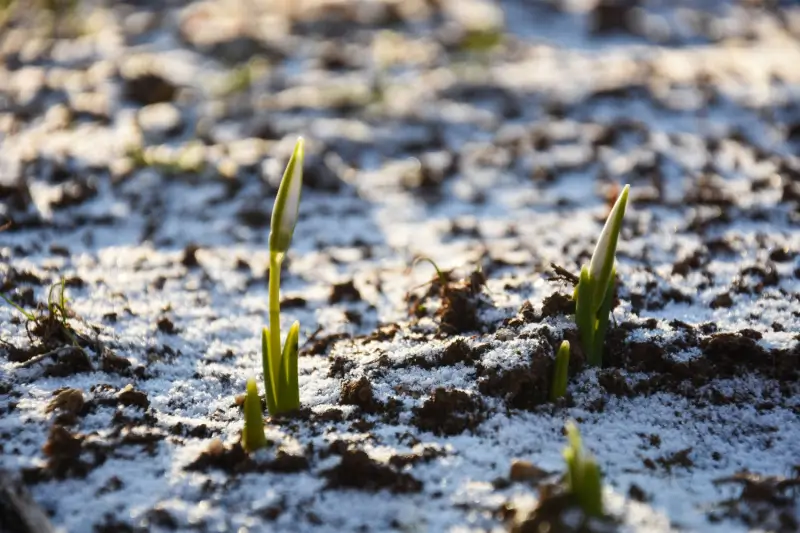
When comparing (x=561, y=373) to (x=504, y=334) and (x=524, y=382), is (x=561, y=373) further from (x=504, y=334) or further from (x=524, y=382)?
(x=504, y=334)

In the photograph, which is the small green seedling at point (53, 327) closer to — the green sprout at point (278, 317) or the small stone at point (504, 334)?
the green sprout at point (278, 317)

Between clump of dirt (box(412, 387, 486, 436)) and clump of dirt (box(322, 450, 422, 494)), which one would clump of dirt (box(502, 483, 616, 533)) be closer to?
clump of dirt (box(322, 450, 422, 494))

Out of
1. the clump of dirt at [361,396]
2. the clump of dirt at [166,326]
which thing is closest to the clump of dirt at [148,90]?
the clump of dirt at [166,326]

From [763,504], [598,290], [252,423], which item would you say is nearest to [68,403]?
[252,423]

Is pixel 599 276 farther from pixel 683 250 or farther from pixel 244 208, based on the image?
pixel 244 208

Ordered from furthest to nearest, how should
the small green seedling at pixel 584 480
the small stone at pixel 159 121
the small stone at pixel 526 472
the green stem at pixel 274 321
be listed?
1. the small stone at pixel 159 121
2. the green stem at pixel 274 321
3. the small stone at pixel 526 472
4. the small green seedling at pixel 584 480

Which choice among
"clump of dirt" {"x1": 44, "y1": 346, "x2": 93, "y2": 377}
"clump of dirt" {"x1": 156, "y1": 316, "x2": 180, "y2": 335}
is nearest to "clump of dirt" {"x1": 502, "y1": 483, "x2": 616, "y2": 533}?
"clump of dirt" {"x1": 44, "y1": 346, "x2": 93, "y2": 377}
